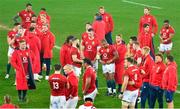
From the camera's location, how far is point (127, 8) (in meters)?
40.0

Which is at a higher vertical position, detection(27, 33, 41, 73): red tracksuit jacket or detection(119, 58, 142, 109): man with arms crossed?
detection(27, 33, 41, 73): red tracksuit jacket

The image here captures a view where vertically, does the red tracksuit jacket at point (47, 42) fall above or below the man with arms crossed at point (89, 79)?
above

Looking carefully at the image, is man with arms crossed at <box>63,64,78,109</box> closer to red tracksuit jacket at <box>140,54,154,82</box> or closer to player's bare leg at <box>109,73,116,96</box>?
red tracksuit jacket at <box>140,54,154,82</box>

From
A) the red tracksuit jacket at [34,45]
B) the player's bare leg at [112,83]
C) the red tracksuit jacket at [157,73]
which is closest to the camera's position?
the red tracksuit jacket at [157,73]

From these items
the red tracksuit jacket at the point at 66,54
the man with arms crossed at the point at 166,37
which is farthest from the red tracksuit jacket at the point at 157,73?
the man with arms crossed at the point at 166,37

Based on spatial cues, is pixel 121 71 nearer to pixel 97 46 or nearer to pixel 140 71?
pixel 97 46

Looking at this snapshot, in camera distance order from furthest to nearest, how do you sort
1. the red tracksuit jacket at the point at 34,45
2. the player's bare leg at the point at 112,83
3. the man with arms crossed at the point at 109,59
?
the red tracksuit jacket at the point at 34,45 < the player's bare leg at the point at 112,83 < the man with arms crossed at the point at 109,59

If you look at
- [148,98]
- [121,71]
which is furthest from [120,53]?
[148,98]


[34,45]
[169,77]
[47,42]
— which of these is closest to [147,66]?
[169,77]

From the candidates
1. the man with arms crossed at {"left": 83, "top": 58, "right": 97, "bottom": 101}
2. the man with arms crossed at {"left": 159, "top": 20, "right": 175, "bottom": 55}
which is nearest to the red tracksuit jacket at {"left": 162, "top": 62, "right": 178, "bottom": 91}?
the man with arms crossed at {"left": 83, "top": 58, "right": 97, "bottom": 101}

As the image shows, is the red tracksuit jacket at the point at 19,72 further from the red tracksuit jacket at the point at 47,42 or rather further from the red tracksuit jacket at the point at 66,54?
the red tracksuit jacket at the point at 47,42

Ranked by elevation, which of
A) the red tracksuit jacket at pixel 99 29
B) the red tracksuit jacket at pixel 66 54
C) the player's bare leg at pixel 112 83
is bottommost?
the player's bare leg at pixel 112 83

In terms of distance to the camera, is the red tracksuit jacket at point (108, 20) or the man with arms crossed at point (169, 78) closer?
the man with arms crossed at point (169, 78)

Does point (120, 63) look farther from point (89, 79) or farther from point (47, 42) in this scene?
point (89, 79)
